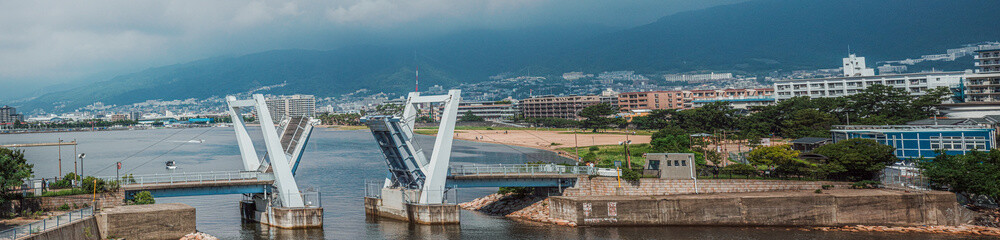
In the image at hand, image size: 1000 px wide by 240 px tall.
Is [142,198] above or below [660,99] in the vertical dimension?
below

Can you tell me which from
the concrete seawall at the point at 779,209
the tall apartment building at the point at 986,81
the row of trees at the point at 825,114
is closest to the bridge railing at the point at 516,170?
the concrete seawall at the point at 779,209

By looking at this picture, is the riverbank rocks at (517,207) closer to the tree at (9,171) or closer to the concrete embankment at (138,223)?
the concrete embankment at (138,223)

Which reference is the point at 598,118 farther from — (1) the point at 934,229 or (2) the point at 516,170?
(1) the point at 934,229

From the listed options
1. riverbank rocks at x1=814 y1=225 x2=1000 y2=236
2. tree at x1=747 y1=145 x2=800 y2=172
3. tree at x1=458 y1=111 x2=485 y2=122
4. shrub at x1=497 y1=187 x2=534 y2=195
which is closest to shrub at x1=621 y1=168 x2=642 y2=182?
shrub at x1=497 y1=187 x2=534 y2=195

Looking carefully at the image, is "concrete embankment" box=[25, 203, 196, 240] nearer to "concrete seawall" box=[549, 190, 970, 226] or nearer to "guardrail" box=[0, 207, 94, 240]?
"guardrail" box=[0, 207, 94, 240]

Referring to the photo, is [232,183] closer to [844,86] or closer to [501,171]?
[501,171]

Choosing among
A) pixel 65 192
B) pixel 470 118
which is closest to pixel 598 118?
pixel 470 118
